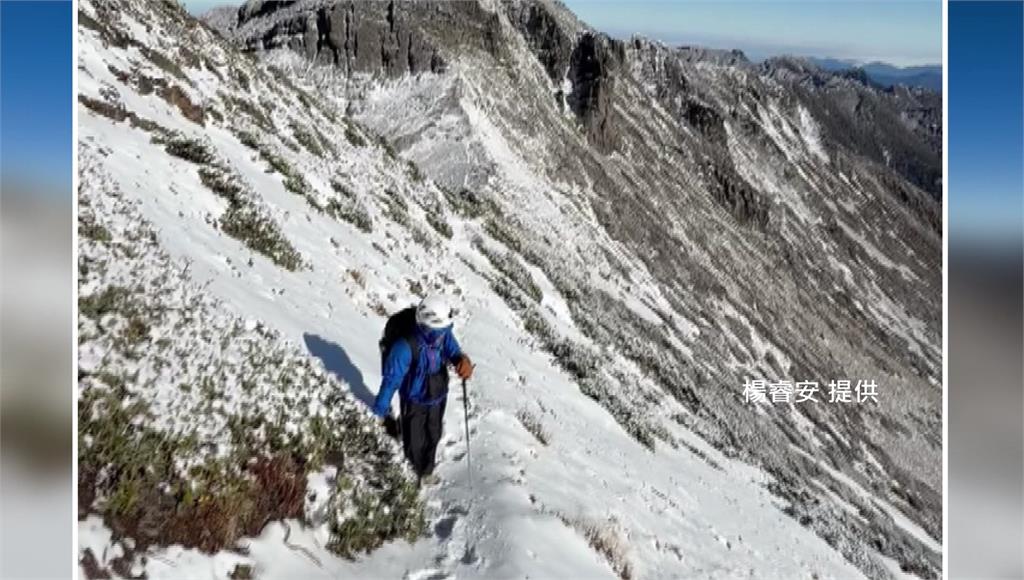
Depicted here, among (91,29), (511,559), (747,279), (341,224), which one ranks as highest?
(91,29)

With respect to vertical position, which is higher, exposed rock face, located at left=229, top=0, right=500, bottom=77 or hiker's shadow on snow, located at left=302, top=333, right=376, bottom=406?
exposed rock face, located at left=229, top=0, right=500, bottom=77

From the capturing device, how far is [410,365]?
7.23 metres

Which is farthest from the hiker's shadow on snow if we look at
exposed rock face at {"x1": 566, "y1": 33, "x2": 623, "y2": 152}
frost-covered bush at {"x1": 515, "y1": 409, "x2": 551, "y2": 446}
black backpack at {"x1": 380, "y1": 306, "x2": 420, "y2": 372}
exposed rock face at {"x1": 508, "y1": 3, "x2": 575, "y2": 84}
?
exposed rock face at {"x1": 508, "y1": 3, "x2": 575, "y2": 84}

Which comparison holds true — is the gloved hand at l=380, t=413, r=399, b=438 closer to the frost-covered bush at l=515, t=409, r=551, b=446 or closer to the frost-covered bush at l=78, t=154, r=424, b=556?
the frost-covered bush at l=78, t=154, r=424, b=556

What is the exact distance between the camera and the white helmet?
7070mm

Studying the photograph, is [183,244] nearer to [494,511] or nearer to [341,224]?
Answer: [494,511]

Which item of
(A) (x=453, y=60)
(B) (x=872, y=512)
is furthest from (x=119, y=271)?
(A) (x=453, y=60)

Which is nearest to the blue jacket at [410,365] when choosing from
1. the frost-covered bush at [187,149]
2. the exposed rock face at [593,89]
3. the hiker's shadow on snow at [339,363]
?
the hiker's shadow on snow at [339,363]

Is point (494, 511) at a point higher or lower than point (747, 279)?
higher

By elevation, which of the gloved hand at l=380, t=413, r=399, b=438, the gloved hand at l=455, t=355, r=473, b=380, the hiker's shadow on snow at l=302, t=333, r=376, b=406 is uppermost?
the gloved hand at l=455, t=355, r=473, b=380

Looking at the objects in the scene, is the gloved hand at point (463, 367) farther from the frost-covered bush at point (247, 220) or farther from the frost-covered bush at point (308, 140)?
the frost-covered bush at point (308, 140)

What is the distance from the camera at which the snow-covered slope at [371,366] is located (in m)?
6.11
